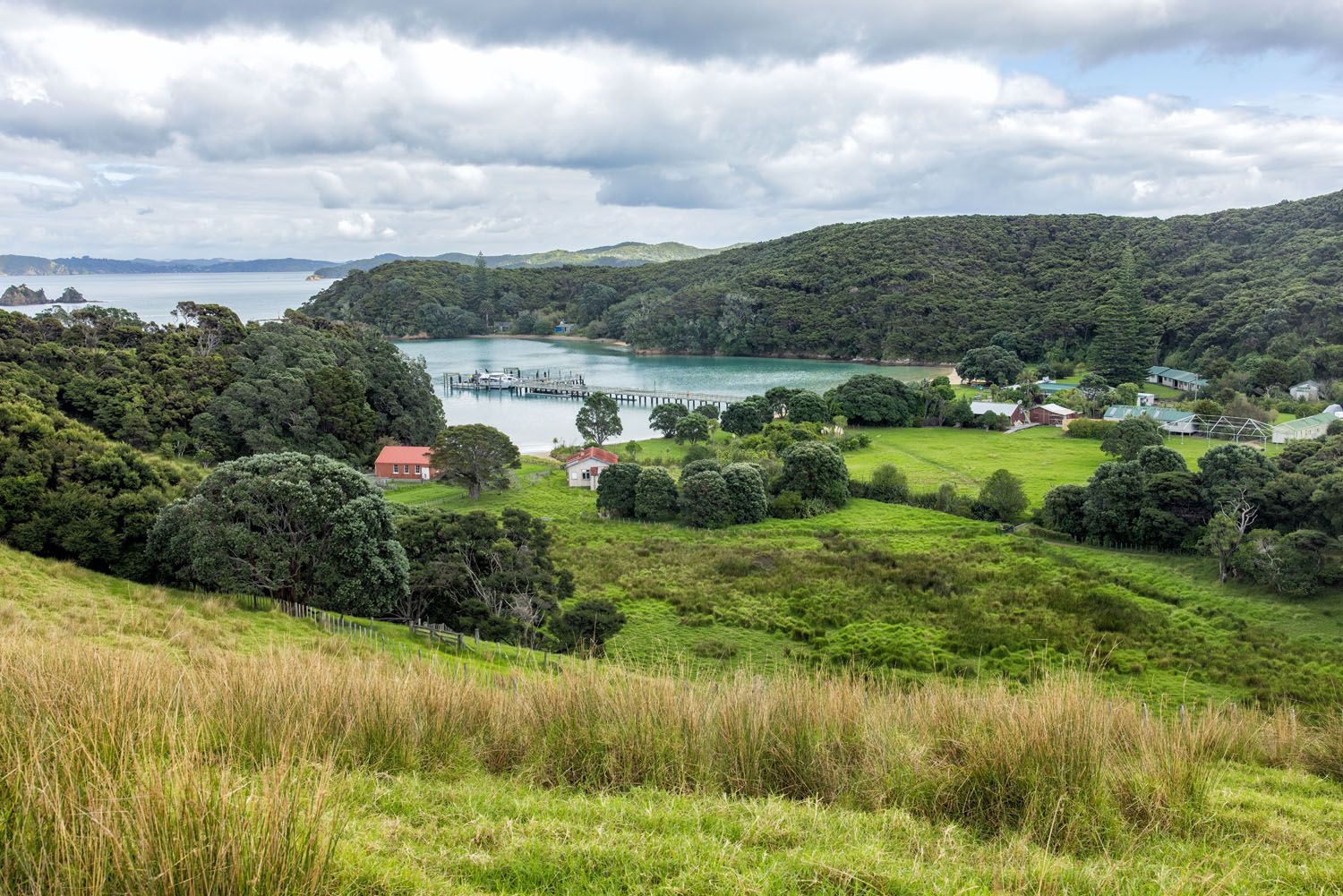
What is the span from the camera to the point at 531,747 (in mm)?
4973

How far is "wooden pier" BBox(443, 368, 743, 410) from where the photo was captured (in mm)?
58969

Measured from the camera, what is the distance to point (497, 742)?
16.5ft

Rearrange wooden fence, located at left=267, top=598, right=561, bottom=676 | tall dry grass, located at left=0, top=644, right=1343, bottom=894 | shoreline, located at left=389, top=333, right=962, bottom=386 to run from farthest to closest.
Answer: shoreline, located at left=389, top=333, right=962, bottom=386
wooden fence, located at left=267, top=598, right=561, bottom=676
tall dry grass, located at left=0, top=644, right=1343, bottom=894

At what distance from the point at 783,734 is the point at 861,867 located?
5.25ft

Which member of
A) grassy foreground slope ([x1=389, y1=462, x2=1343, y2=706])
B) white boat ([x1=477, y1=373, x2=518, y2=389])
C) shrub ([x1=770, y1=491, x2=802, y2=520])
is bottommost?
grassy foreground slope ([x1=389, y1=462, x2=1343, y2=706])

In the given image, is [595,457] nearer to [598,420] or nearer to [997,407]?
[598,420]

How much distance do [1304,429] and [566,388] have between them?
46245 mm

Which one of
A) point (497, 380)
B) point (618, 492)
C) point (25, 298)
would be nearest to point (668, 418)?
point (618, 492)

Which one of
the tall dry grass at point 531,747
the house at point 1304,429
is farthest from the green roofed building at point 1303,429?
the tall dry grass at point 531,747

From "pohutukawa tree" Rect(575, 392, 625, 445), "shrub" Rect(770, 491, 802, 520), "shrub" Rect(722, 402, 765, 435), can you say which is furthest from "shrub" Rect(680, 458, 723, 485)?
"shrub" Rect(722, 402, 765, 435)

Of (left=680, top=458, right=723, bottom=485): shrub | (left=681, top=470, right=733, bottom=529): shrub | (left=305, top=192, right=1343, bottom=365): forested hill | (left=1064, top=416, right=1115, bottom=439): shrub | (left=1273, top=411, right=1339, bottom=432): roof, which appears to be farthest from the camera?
(left=305, top=192, right=1343, bottom=365): forested hill

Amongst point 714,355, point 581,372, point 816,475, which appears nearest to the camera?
point 816,475

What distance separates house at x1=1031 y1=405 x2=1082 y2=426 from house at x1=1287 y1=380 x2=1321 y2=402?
12.5m

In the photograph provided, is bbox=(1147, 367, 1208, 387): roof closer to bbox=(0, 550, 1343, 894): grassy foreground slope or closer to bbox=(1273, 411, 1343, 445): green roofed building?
bbox=(1273, 411, 1343, 445): green roofed building
